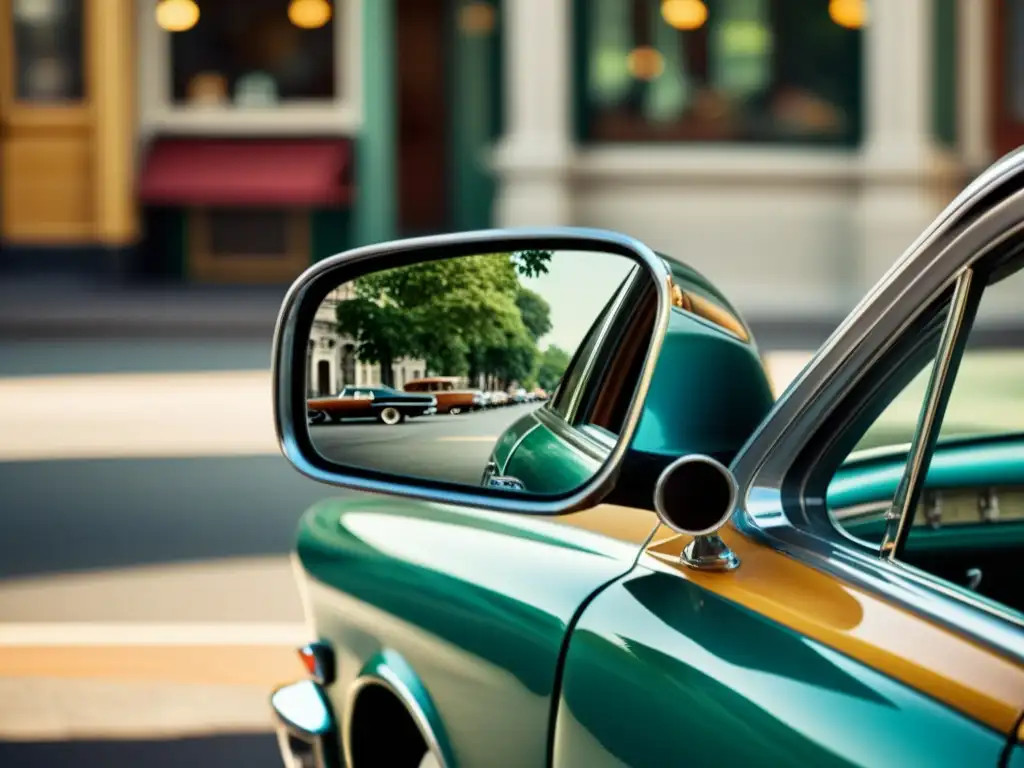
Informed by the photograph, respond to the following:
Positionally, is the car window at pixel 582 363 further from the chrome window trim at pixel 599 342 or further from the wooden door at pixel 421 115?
the wooden door at pixel 421 115

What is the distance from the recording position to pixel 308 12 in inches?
737

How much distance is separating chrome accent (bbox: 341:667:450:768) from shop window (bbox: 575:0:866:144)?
49.9ft

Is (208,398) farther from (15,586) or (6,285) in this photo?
(6,285)

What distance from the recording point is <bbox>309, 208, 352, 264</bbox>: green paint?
62.8 ft

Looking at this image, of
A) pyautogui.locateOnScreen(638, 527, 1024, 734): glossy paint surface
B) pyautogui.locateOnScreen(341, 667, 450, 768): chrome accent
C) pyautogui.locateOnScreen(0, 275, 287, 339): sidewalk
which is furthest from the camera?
pyautogui.locateOnScreen(0, 275, 287, 339): sidewalk

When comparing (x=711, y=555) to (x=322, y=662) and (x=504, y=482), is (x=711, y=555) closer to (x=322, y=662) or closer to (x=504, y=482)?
(x=504, y=482)

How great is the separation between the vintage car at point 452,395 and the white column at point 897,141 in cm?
1527

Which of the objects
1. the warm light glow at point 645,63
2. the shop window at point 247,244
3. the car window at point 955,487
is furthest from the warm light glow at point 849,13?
the car window at point 955,487

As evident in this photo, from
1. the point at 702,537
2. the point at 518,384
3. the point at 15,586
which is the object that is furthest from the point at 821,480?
the point at 15,586

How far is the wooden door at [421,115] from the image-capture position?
20109mm

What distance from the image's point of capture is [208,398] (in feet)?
35.6

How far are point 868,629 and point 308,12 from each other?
17899mm

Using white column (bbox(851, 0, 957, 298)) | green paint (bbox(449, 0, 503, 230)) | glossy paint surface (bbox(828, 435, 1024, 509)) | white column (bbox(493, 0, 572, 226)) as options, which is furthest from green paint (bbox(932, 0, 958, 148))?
glossy paint surface (bbox(828, 435, 1024, 509))

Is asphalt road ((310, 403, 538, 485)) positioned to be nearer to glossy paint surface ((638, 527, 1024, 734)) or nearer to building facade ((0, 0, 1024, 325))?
glossy paint surface ((638, 527, 1024, 734))
